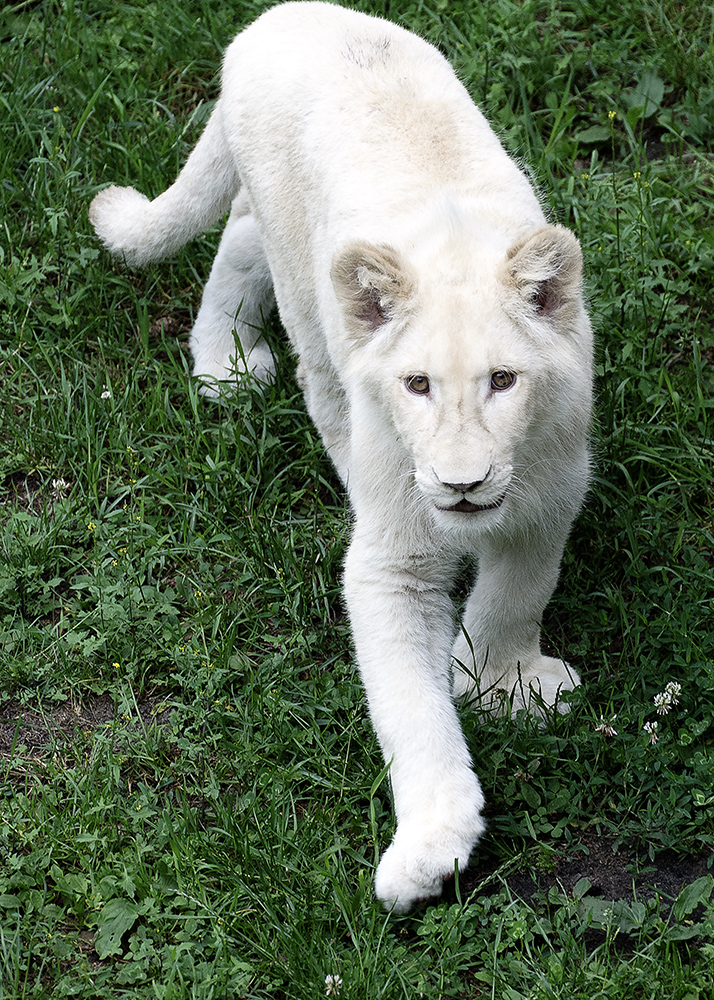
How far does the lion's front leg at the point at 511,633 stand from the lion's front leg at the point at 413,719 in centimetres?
16

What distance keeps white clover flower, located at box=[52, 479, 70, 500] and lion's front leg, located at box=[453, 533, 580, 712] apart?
1852mm

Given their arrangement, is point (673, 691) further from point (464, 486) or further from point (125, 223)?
point (125, 223)

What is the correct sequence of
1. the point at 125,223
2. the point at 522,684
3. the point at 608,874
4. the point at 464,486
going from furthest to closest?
the point at 125,223
the point at 522,684
the point at 608,874
the point at 464,486

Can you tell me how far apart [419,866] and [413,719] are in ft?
1.49

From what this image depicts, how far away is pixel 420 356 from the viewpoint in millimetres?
3346

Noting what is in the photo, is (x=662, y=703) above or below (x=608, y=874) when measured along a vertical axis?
above

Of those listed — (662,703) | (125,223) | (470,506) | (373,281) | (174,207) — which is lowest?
(662,703)

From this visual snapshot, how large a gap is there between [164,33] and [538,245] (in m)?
3.89

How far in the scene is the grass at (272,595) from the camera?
11.5 feet

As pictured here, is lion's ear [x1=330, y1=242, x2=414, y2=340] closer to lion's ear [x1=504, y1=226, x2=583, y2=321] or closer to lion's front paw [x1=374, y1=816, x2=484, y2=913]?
lion's ear [x1=504, y1=226, x2=583, y2=321]

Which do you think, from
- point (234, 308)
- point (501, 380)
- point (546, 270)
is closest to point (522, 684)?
point (501, 380)

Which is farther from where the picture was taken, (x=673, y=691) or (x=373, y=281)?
(x=673, y=691)

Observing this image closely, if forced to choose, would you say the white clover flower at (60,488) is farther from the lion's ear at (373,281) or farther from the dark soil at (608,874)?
the dark soil at (608,874)

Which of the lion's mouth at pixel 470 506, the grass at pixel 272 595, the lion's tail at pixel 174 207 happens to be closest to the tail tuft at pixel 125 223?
the lion's tail at pixel 174 207
